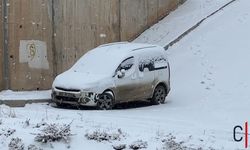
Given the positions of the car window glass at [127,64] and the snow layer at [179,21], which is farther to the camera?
the snow layer at [179,21]

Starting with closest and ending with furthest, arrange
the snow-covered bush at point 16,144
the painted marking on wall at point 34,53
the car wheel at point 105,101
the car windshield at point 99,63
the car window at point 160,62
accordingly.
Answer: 1. the snow-covered bush at point 16,144
2. the car wheel at point 105,101
3. the car windshield at point 99,63
4. the car window at point 160,62
5. the painted marking on wall at point 34,53

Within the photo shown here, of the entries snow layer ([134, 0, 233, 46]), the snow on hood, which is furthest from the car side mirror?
snow layer ([134, 0, 233, 46])

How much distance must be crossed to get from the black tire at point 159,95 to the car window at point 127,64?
1.18 m

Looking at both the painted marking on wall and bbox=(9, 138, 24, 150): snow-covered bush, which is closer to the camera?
A: bbox=(9, 138, 24, 150): snow-covered bush

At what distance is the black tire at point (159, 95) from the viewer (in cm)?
1866

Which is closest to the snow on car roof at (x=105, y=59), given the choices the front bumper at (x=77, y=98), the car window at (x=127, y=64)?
the car window at (x=127, y=64)

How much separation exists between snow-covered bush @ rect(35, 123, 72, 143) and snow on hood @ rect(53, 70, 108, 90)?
7.88m

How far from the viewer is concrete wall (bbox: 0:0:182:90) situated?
22.0 m

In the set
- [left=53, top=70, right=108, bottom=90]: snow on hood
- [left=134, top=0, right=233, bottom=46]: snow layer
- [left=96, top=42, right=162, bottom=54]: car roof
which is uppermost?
[left=134, top=0, right=233, bottom=46]: snow layer

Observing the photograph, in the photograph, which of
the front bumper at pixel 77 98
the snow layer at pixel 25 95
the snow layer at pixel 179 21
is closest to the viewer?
the front bumper at pixel 77 98

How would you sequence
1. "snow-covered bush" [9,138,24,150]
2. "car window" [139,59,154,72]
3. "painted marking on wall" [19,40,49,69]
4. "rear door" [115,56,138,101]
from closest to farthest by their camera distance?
1. "snow-covered bush" [9,138,24,150]
2. "rear door" [115,56,138,101]
3. "car window" [139,59,154,72]
4. "painted marking on wall" [19,40,49,69]

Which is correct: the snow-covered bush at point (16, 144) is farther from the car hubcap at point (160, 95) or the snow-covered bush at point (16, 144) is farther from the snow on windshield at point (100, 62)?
the car hubcap at point (160, 95)

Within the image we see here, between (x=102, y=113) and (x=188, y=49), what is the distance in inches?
343

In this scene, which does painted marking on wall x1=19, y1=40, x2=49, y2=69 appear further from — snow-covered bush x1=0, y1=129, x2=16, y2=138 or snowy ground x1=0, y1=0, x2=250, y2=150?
snow-covered bush x1=0, y1=129, x2=16, y2=138
